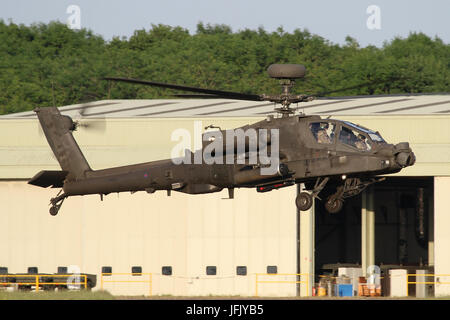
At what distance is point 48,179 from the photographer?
114ft

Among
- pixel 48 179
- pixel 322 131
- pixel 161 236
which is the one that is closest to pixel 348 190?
pixel 322 131

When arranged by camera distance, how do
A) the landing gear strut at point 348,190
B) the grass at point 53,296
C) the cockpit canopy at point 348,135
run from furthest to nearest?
the grass at point 53,296, the landing gear strut at point 348,190, the cockpit canopy at point 348,135

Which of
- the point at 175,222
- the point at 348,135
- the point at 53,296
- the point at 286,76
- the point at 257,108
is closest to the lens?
the point at 286,76

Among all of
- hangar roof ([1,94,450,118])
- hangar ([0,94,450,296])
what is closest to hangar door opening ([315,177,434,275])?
hangar roof ([1,94,450,118])

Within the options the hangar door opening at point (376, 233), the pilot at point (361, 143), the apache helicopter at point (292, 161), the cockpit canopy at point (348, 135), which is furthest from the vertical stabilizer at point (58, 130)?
the hangar door opening at point (376, 233)

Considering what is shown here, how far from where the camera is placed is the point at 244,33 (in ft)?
415

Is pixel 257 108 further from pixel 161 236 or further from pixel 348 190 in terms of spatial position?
pixel 348 190

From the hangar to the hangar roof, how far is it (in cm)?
42

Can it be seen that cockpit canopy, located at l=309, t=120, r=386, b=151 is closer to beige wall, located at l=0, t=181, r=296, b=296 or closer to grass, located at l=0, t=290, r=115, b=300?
grass, located at l=0, t=290, r=115, b=300

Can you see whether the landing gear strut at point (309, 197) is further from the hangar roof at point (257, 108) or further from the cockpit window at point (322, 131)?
the hangar roof at point (257, 108)

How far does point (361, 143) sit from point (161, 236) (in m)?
19.5

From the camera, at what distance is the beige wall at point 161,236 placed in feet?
154

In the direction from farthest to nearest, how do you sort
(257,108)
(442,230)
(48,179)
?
(257,108) → (442,230) → (48,179)
